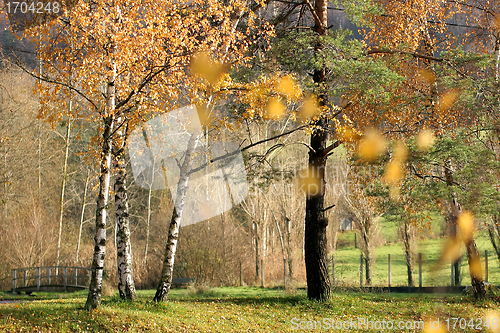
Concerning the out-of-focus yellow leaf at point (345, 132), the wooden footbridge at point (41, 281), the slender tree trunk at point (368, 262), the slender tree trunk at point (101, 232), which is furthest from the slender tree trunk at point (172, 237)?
the slender tree trunk at point (368, 262)

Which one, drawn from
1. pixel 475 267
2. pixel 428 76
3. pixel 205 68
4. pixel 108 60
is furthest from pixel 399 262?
pixel 108 60

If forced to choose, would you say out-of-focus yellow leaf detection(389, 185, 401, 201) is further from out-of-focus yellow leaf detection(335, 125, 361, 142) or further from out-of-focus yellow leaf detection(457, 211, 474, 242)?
out-of-focus yellow leaf detection(457, 211, 474, 242)

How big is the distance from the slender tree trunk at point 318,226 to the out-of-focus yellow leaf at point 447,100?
273 centimetres

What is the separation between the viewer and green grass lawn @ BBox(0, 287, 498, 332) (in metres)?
7.54

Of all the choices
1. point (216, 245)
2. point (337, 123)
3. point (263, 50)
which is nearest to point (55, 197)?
point (216, 245)

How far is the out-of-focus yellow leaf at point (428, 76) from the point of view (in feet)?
35.1

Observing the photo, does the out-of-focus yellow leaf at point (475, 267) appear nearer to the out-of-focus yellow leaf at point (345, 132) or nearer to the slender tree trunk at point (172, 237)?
the out-of-focus yellow leaf at point (345, 132)

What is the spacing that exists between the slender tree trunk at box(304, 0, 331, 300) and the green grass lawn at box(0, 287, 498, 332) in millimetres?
431

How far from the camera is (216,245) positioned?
1906cm

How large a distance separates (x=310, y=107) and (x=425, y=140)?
258 centimetres

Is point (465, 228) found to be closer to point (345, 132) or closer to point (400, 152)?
point (345, 132)

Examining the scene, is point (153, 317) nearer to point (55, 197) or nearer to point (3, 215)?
point (3, 215)

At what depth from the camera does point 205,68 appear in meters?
9.55

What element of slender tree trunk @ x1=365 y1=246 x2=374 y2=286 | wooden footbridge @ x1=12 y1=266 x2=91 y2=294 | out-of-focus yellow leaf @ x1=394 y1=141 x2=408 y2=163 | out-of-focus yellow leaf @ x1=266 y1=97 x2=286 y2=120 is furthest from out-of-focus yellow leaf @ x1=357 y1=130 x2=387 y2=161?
wooden footbridge @ x1=12 y1=266 x2=91 y2=294
